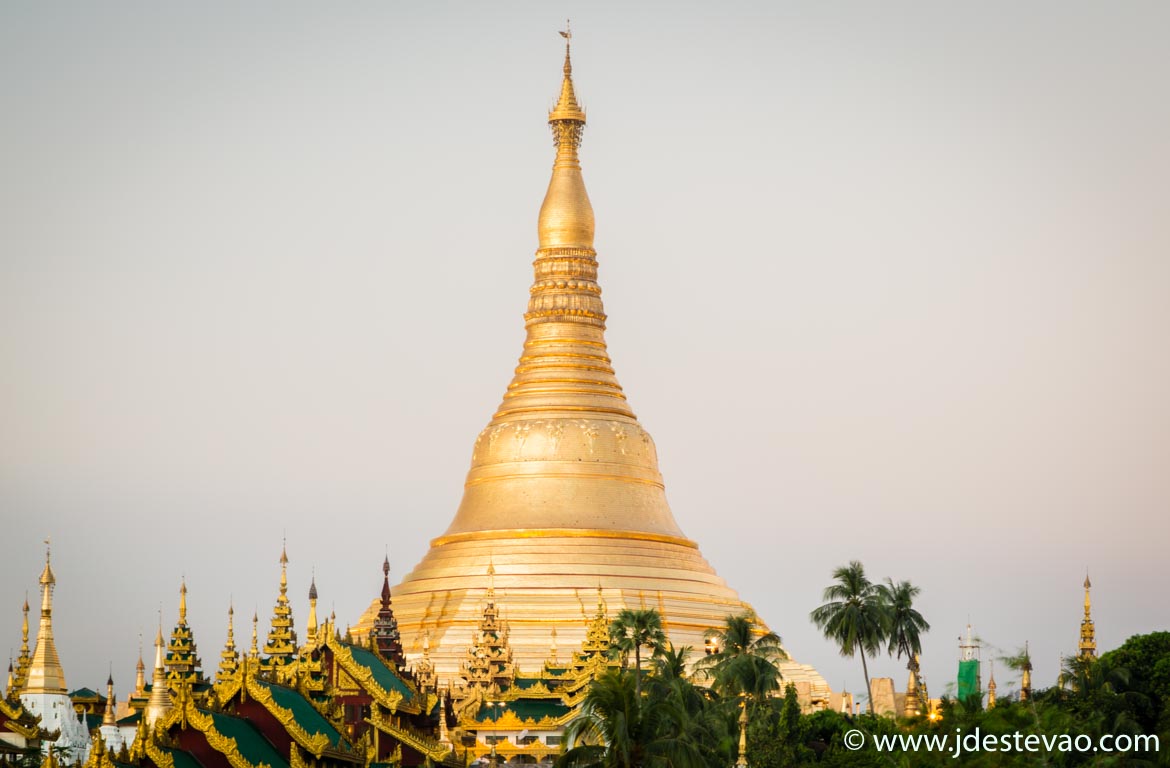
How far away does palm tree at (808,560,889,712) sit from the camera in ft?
241

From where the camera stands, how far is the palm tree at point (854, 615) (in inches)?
2886

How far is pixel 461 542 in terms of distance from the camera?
92.9 m

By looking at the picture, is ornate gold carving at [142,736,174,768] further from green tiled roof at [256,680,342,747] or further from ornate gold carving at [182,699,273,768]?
green tiled roof at [256,680,342,747]

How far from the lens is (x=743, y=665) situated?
65000 millimetres

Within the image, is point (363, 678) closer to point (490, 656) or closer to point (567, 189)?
point (490, 656)

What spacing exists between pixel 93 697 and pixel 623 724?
34579 mm

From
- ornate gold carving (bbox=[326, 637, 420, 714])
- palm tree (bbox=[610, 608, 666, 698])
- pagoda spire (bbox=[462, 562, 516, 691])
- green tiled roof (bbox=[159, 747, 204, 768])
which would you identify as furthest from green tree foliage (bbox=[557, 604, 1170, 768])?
pagoda spire (bbox=[462, 562, 516, 691])

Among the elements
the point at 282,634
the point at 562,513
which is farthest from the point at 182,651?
the point at 562,513

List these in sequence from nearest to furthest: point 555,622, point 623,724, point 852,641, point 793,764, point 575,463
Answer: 1. point 623,724
2. point 793,764
3. point 852,641
4. point 555,622
5. point 575,463

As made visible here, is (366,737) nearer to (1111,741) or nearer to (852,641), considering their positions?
(1111,741)

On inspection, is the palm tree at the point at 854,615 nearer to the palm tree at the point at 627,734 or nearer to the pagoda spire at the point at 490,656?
the pagoda spire at the point at 490,656

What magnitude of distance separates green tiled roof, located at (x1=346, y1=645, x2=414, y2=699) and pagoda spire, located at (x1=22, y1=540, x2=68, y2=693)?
803 cm

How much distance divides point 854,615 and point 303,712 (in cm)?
2487

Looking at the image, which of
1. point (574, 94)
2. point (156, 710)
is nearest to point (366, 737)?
point (156, 710)
